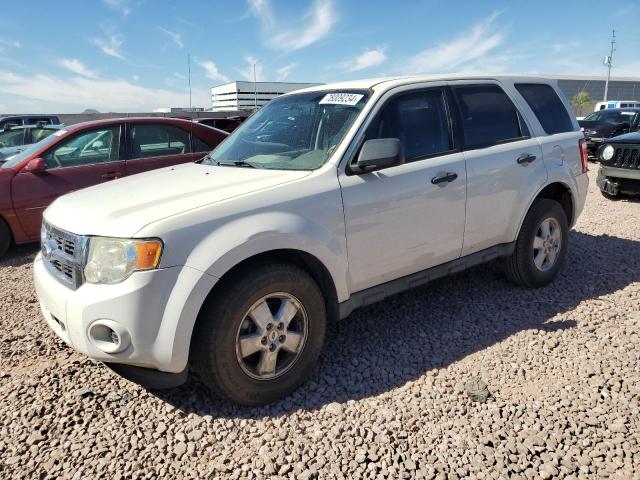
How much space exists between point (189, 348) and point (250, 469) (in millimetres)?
675

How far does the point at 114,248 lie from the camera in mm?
2408

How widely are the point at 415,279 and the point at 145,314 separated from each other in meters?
1.88

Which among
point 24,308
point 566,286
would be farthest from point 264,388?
point 566,286

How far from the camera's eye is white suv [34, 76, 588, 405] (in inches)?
95.4

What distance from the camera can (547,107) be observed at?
448cm

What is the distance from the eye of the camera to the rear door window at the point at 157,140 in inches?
251

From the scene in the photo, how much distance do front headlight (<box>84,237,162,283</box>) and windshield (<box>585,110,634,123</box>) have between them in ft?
53.6

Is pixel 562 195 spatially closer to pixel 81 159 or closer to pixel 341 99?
pixel 341 99

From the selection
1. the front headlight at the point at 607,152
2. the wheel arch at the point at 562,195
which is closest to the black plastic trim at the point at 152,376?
the wheel arch at the point at 562,195

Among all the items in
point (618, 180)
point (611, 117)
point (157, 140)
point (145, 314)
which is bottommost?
point (145, 314)

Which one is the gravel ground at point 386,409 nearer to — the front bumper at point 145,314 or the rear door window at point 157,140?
the front bumper at point 145,314

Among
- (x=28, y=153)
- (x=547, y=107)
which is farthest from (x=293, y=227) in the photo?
(x=28, y=153)

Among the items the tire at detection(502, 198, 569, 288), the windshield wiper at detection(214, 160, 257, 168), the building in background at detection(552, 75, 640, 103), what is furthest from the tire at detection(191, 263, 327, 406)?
the building in background at detection(552, 75, 640, 103)

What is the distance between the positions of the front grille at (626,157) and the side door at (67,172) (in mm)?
7547
